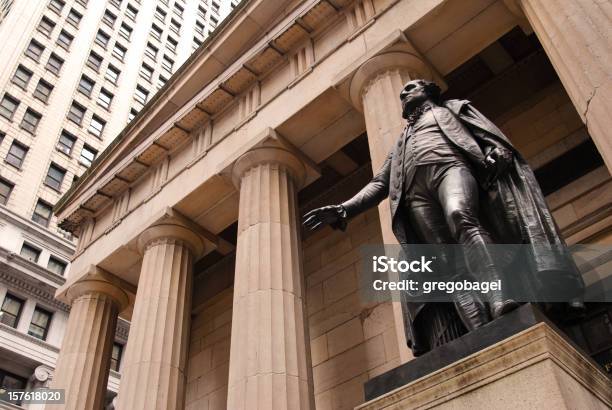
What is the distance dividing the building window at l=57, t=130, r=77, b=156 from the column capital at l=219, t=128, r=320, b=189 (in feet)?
98.9

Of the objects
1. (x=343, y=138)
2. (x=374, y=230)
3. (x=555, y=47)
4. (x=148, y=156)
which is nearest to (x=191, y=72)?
(x=148, y=156)

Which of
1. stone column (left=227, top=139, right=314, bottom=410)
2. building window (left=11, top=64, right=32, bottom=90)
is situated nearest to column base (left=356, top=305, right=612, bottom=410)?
stone column (left=227, top=139, right=314, bottom=410)

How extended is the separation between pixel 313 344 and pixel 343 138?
5.64m

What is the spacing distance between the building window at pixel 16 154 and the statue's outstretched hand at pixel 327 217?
3709cm

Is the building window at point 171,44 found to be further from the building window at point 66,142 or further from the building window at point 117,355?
the building window at point 117,355

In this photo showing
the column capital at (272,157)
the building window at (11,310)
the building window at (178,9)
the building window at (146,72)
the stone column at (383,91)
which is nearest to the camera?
the stone column at (383,91)

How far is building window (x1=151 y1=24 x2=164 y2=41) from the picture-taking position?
184ft

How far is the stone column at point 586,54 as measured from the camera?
788cm

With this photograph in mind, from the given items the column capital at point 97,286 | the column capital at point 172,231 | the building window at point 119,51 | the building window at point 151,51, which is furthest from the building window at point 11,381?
the building window at point 151,51

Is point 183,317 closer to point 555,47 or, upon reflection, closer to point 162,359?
point 162,359

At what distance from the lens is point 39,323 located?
34.1 meters

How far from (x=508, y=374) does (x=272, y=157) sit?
38.5 ft

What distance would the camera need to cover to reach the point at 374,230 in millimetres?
16422

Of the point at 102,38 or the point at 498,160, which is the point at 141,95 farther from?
the point at 498,160
